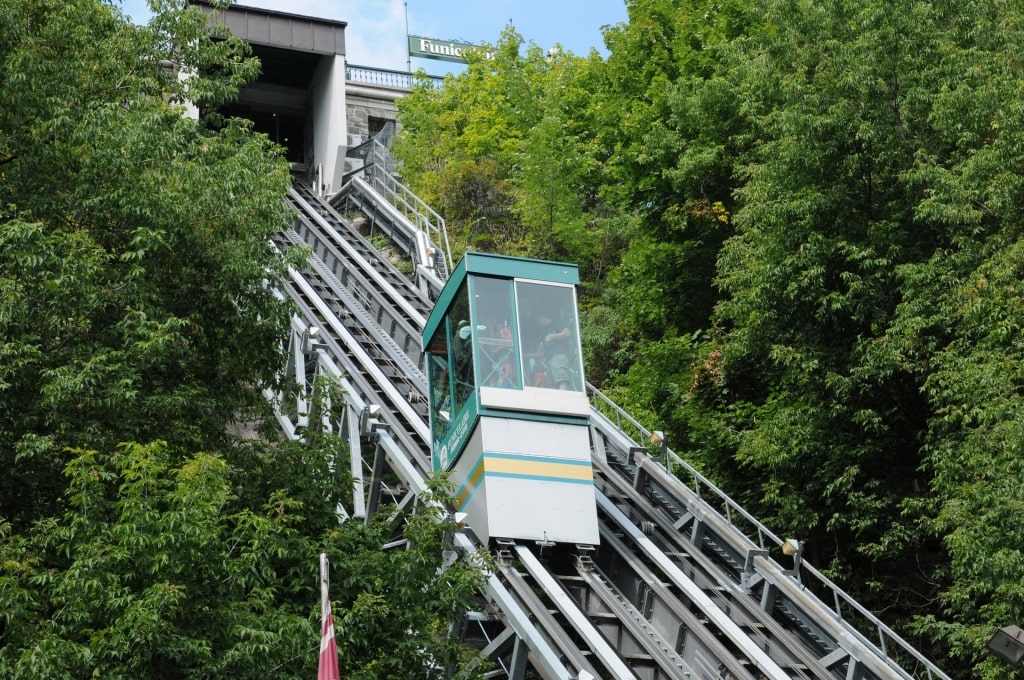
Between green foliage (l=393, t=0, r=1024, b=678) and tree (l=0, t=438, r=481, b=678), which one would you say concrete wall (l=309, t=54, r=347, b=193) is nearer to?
green foliage (l=393, t=0, r=1024, b=678)

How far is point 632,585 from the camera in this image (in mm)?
14719

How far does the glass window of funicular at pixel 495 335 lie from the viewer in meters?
15.2

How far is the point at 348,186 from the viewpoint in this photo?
117 feet

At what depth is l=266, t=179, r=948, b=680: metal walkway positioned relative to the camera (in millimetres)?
12820

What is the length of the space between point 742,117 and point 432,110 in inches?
595

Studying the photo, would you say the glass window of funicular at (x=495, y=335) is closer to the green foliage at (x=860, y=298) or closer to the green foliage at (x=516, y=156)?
the green foliage at (x=860, y=298)

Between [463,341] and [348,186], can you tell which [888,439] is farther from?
[348,186]

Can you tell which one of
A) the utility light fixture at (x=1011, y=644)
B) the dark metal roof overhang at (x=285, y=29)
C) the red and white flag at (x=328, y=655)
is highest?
the dark metal roof overhang at (x=285, y=29)

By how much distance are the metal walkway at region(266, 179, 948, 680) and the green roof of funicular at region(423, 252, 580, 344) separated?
1.96m

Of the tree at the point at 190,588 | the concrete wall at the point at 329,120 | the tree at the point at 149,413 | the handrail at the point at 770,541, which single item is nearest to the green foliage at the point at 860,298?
the handrail at the point at 770,541

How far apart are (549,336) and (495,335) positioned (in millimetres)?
687

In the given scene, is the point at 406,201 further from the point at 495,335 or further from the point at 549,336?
the point at 495,335

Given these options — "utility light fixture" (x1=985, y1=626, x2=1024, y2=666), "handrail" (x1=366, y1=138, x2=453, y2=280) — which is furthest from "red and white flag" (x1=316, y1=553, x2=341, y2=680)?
"handrail" (x1=366, y1=138, x2=453, y2=280)

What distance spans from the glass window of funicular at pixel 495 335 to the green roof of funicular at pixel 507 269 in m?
0.13
